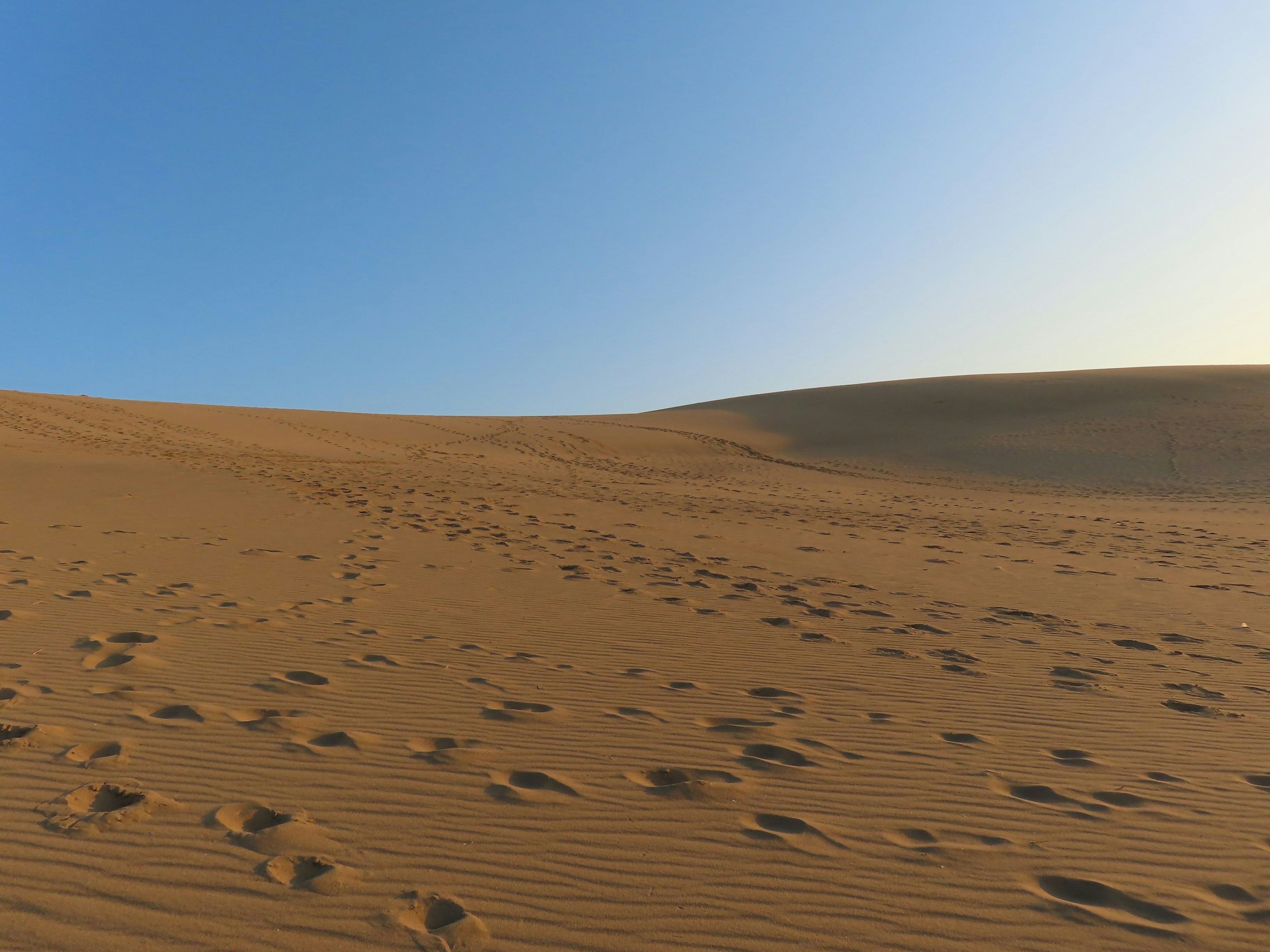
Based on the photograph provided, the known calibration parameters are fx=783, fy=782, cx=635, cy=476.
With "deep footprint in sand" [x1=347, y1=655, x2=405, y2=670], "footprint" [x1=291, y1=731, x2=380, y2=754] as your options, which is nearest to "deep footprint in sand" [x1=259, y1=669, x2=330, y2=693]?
"deep footprint in sand" [x1=347, y1=655, x2=405, y2=670]

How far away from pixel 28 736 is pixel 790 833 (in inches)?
137

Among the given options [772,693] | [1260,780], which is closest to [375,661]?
[772,693]

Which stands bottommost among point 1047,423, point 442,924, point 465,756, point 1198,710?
point 442,924

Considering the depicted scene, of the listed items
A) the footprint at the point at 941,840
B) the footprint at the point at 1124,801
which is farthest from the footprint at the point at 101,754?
the footprint at the point at 1124,801

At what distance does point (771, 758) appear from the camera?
153 inches

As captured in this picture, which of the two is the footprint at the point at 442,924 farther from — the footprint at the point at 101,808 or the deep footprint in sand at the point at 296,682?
the deep footprint in sand at the point at 296,682

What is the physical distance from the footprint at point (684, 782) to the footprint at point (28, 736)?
266 centimetres

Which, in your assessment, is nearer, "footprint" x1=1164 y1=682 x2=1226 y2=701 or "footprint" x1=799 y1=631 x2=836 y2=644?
"footprint" x1=1164 y1=682 x2=1226 y2=701

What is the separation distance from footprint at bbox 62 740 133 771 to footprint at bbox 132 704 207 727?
0.24 m

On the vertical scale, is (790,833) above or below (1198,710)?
below

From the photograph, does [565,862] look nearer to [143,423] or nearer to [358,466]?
[358,466]

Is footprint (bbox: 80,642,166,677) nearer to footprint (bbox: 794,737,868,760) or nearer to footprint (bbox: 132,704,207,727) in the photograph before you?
footprint (bbox: 132,704,207,727)

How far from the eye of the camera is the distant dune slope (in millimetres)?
27234

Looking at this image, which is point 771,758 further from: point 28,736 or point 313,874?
point 28,736
